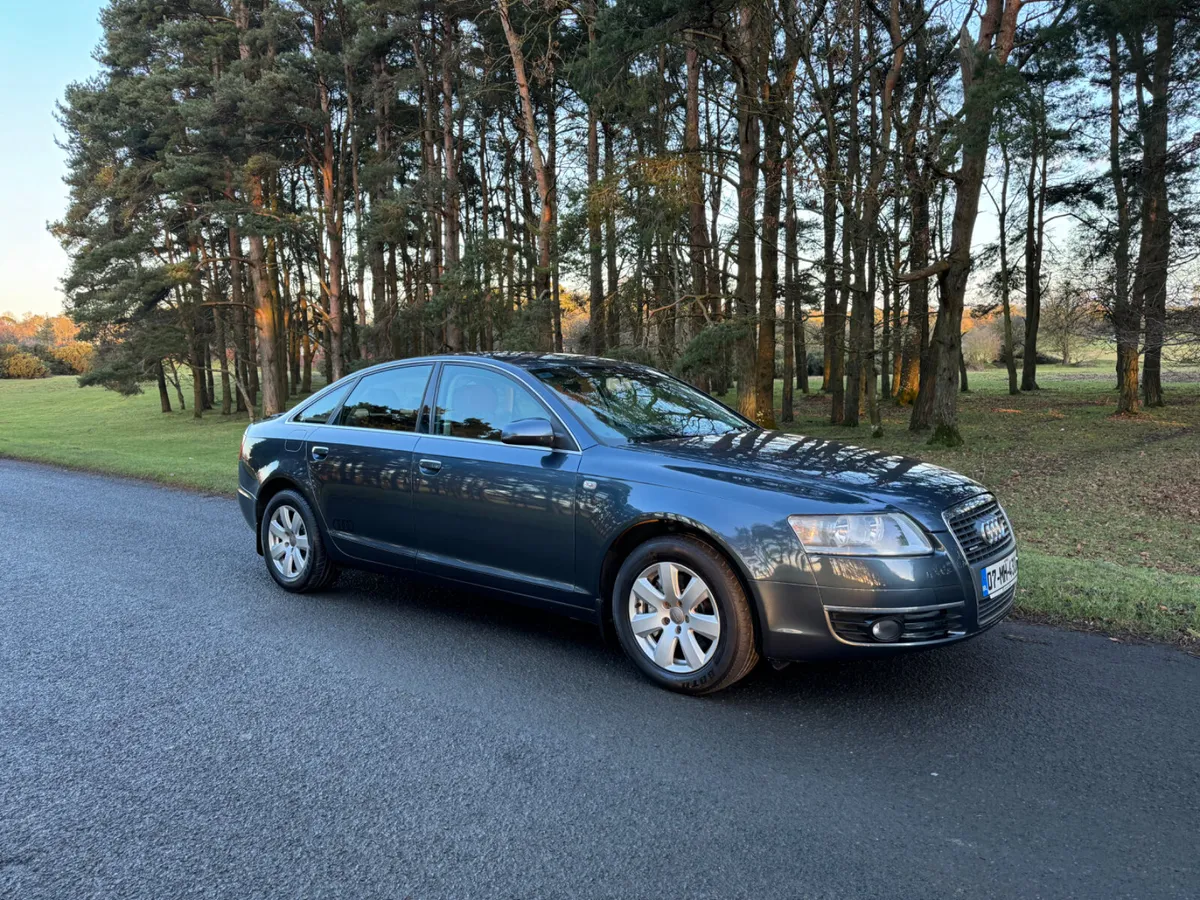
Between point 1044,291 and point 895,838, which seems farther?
point 1044,291

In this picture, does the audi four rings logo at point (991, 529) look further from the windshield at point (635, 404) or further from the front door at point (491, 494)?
the front door at point (491, 494)

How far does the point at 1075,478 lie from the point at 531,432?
11416mm

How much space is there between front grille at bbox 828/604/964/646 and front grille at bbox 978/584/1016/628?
0.79ft

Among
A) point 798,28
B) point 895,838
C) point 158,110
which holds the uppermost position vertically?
point 158,110

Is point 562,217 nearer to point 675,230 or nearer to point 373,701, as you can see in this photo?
point 675,230

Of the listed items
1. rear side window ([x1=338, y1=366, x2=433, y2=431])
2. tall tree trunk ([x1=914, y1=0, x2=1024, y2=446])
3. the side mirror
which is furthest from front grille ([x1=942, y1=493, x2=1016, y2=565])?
tall tree trunk ([x1=914, y1=0, x2=1024, y2=446])

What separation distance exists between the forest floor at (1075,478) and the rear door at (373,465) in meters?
4.03

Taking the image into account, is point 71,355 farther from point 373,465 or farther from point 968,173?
point 373,465

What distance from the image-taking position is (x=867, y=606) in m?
3.43

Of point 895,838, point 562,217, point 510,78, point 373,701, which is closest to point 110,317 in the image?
point 510,78

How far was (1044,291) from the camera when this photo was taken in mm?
27422

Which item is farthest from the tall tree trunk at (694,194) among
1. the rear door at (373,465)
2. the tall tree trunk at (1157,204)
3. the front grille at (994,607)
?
the front grille at (994,607)

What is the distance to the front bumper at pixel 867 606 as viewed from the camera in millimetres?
3434

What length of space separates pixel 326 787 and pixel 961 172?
53.0 ft
